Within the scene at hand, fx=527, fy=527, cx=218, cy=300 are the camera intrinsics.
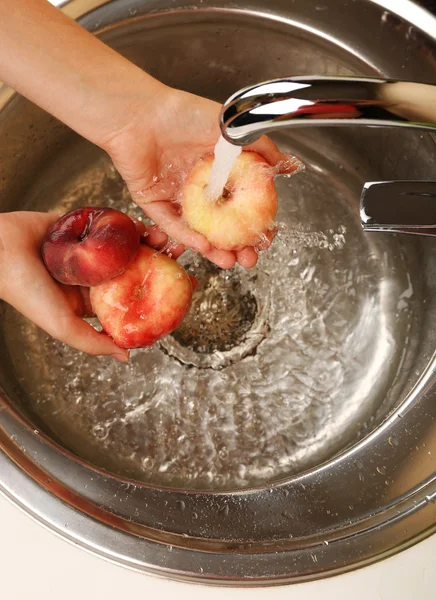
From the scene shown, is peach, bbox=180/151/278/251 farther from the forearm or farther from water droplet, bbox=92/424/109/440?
water droplet, bbox=92/424/109/440

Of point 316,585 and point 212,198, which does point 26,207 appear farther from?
point 316,585

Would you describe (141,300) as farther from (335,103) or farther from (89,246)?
(335,103)

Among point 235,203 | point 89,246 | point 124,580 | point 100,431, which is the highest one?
point 235,203

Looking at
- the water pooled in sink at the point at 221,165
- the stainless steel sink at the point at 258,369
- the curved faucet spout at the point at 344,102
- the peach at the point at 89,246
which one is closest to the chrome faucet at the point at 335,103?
the curved faucet spout at the point at 344,102

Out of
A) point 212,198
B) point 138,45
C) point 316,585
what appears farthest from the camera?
point 138,45

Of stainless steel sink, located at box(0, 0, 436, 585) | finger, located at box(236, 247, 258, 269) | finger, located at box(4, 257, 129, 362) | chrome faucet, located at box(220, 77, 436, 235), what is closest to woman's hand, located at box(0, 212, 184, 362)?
finger, located at box(4, 257, 129, 362)

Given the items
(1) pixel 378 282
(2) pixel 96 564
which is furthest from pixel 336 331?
(2) pixel 96 564

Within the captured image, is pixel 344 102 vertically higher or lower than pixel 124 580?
higher

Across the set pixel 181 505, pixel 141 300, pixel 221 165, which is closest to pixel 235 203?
pixel 221 165
